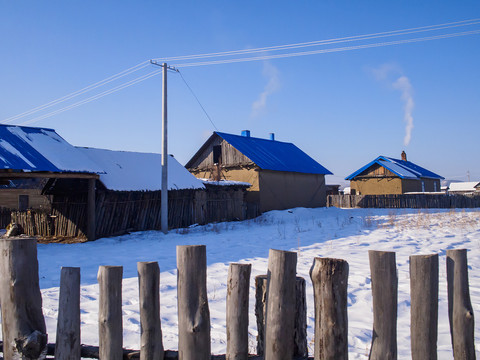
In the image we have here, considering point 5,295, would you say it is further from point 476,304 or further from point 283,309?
point 476,304

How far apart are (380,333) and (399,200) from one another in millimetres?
33837

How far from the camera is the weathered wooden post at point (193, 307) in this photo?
2.60 m

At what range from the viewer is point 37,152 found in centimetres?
1418

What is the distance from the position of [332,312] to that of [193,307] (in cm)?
89

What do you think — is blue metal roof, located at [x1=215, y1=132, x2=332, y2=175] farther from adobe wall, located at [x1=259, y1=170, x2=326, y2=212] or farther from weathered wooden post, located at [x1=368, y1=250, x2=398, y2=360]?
weathered wooden post, located at [x1=368, y1=250, x2=398, y2=360]

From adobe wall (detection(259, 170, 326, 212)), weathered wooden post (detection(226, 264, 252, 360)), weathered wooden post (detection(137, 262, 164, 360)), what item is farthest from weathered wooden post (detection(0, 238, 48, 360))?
adobe wall (detection(259, 170, 326, 212))

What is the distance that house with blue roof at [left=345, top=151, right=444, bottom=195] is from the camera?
37.5 m

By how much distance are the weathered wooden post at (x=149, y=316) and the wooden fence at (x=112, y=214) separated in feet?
46.1

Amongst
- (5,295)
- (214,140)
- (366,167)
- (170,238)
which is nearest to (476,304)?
(5,295)

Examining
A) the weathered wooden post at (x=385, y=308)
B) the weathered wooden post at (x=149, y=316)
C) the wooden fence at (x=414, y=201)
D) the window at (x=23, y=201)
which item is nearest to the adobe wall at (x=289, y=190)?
the wooden fence at (x=414, y=201)

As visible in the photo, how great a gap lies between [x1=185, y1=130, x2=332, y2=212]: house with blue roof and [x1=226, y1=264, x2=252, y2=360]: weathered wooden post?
22.4 m

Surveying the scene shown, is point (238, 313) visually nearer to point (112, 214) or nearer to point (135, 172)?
point (112, 214)

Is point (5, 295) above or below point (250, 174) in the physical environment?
below

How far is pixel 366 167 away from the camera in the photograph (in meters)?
39.3
